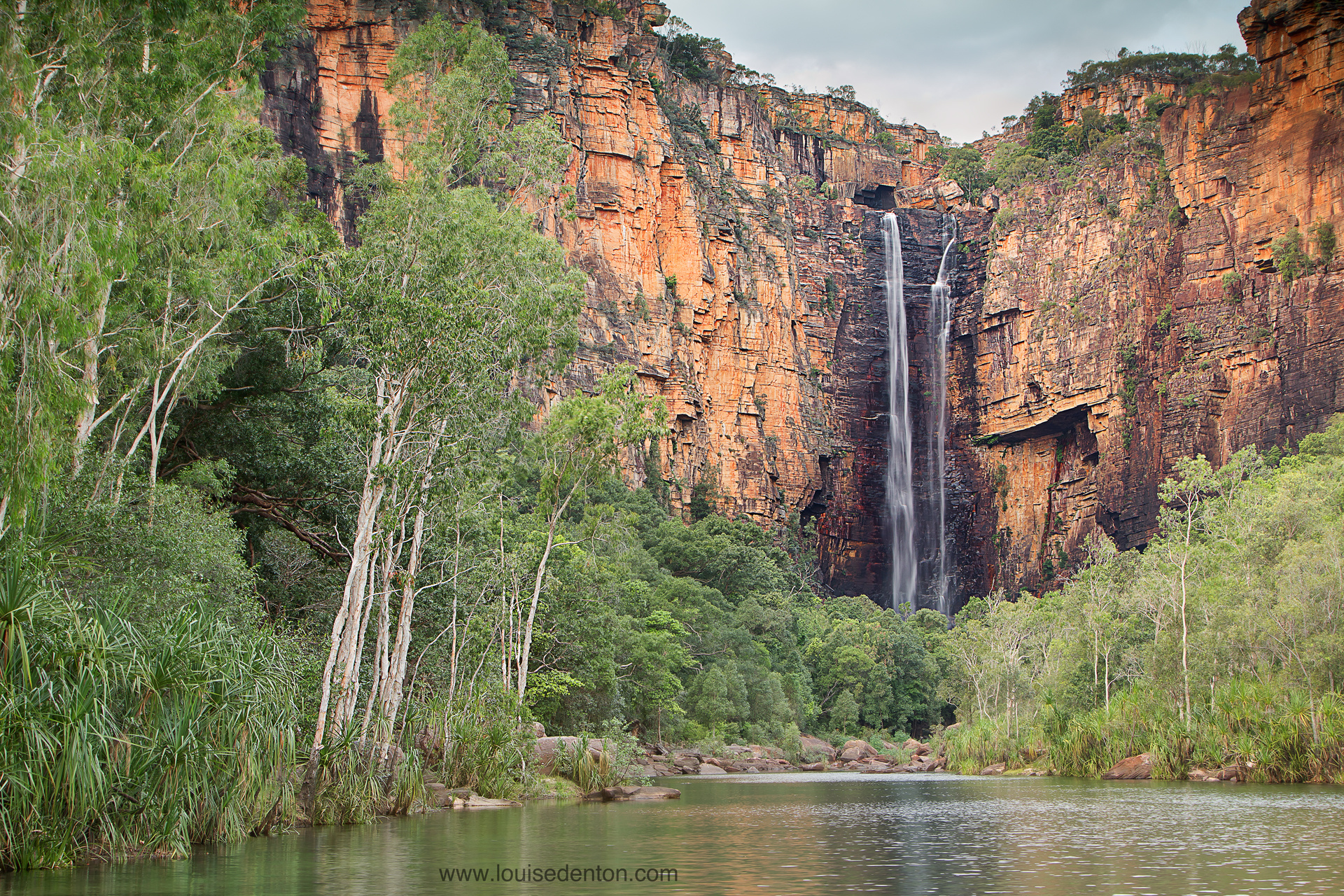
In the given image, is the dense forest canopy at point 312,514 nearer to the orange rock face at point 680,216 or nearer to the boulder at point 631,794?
the boulder at point 631,794

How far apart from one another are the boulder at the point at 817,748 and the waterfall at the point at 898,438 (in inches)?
1060

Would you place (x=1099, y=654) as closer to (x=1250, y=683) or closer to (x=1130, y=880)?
(x=1250, y=683)

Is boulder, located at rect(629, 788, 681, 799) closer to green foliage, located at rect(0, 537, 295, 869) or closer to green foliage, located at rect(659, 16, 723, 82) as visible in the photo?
green foliage, located at rect(0, 537, 295, 869)

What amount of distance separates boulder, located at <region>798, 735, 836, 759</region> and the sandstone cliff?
22062 millimetres

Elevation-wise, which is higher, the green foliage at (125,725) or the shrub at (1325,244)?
the shrub at (1325,244)

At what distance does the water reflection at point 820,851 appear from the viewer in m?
11.5

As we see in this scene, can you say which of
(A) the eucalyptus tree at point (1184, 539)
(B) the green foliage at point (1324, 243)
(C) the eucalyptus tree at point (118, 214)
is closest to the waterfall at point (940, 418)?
(A) the eucalyptus tree at point (1184, 539)

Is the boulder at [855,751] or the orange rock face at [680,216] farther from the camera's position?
the orange rock face at [680,216]

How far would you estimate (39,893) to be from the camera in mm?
10039

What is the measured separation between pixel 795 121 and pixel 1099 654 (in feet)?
241

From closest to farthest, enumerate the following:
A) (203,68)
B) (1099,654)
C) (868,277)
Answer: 1. (203,68)
2. (1099,654)
3. (868,277)

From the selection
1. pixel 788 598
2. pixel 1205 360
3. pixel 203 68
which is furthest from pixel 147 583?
pixel 1205 360

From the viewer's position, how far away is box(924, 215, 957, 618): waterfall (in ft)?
288

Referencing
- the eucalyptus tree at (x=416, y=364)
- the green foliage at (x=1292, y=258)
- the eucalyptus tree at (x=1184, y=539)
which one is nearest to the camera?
the eucalyptus tree at (x=416, y=364)
